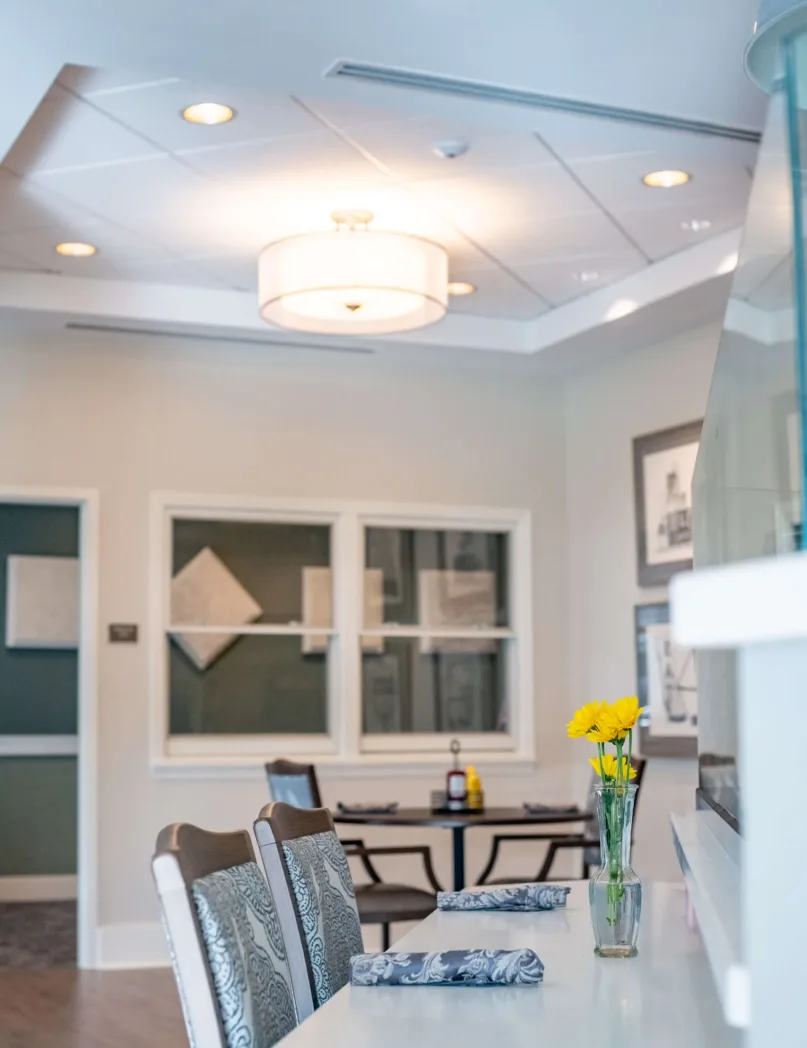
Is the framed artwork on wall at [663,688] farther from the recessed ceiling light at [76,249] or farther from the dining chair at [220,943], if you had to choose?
the dining chair at [220,943]

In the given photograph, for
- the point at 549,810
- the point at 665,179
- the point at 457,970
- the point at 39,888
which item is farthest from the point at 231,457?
the point at 457,970

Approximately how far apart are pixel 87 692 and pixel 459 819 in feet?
6.66

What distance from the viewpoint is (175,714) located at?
22.7 feet

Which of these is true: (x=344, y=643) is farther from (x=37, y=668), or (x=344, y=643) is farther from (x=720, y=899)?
(x=720, y=899)

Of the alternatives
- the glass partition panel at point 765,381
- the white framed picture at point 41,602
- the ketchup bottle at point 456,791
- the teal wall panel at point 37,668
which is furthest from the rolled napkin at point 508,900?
the teal wall panel at point 37,668

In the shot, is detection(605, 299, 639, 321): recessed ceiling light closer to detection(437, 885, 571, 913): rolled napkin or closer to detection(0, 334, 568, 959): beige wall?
detection(0, 334, 568, 959): beige wall

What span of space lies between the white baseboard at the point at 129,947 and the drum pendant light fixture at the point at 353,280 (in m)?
3.00

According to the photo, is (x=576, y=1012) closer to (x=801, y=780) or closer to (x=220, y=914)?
(x=220, y=914)

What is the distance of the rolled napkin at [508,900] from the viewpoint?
10.0 feet

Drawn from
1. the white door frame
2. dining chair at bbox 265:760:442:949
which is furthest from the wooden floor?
dining chair at bbox 265:760:442:949

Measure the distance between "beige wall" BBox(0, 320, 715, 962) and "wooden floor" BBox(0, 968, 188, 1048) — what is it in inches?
12.6

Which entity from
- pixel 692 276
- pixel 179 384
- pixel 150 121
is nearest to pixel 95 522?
pixel 179 384

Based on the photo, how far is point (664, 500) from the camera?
22.4 ft

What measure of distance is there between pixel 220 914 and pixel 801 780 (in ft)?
3.84
